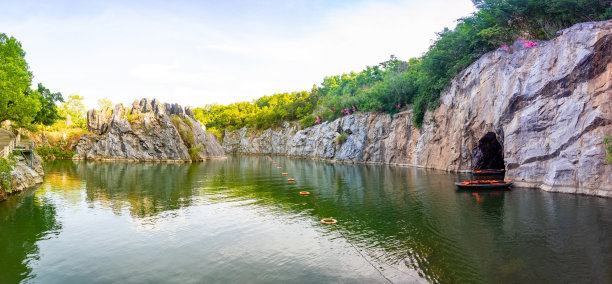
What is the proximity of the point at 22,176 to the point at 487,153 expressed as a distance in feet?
152

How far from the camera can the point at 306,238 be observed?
47.1 ft

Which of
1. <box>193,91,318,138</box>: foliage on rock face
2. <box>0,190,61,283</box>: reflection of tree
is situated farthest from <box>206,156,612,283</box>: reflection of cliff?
<box>193,91,318,138</box>: foliage on rock face

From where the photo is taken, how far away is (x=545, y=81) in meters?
24.9

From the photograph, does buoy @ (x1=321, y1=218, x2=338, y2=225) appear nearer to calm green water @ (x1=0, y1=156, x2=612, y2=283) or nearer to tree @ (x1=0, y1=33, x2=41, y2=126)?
calm green water @ (x1=0, y1=156, x2=612, y2=283)

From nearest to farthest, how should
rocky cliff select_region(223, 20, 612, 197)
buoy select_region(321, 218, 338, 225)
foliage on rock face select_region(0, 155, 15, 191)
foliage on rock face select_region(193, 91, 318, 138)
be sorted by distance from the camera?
1. buoy select_region(321, 218, 338, 225)
2. rocky cliff select_region(223, 20, 612, 197)
3. foliage on rock face select_region(0, 155, 15, 191)
4. foliage on rock face select_region(193, 91, 318, 138)

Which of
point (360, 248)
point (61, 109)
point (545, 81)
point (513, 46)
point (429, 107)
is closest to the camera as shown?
point (360, 248)

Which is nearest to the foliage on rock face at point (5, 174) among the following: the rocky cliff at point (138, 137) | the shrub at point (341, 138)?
the rocky cliff at point (138, 137)

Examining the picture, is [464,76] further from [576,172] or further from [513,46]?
[576,172]

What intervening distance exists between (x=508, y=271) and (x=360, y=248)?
16.6 ft

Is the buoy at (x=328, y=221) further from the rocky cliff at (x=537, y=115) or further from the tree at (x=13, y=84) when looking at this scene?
the tree at (x=13, y=84)

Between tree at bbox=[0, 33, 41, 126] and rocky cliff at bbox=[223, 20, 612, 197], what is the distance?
145 feet

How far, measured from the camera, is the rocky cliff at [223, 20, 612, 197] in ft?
69.7

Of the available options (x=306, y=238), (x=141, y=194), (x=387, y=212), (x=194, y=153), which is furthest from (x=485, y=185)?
(x=194, y=153)

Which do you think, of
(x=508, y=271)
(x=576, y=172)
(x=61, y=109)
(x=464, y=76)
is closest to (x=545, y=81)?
(x=576, y=172)
